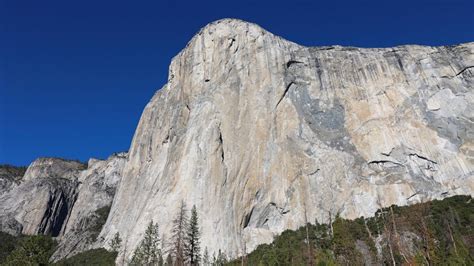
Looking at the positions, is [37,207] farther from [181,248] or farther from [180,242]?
[181,248]

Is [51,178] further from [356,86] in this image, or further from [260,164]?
[356,86]

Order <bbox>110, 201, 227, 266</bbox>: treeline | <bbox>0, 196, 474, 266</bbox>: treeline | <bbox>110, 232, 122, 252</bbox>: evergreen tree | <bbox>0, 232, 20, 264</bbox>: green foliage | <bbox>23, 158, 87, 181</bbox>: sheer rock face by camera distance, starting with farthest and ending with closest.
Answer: <bbox>23, 158, 87, 181</bbox>: sheer rock face
<bbox>0, 232, 20, 264</bbox>: green foliage
<bbox>110, 232, 122, 252</bbox>: evergreen tree
<bbox>110, 201, 227, 266</bbox>: treeline
<bbox>0, 196, 474, 266</bbox>: treeline

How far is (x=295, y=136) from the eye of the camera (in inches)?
2594

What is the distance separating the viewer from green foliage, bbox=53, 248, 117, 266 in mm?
70669

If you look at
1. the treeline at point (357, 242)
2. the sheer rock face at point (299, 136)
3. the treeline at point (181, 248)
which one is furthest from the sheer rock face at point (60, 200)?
the treeline at point (357, 242)

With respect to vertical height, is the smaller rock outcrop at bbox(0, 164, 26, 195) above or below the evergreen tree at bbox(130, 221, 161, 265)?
above

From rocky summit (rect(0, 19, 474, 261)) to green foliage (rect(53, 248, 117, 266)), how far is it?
10.5 ft

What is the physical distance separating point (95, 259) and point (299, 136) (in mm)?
42096

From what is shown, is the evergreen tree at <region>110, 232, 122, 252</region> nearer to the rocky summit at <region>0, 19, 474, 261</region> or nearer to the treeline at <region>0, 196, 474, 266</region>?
the rocky summit at <region>0, 19, 474, 261</region>

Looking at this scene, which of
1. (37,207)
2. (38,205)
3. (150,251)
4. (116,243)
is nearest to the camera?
(150,251)

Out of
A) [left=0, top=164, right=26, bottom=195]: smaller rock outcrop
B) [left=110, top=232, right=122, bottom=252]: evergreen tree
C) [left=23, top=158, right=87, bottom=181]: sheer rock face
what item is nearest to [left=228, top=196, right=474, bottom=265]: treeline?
[left=110, top=232, right=122, bottom=252]: evergreen tree

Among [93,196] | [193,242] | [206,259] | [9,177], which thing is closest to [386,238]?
[193,242]

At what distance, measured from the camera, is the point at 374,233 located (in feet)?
172

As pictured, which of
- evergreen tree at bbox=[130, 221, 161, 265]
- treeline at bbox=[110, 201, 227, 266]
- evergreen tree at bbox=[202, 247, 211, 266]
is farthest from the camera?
evergreen tree at bbox=[202, 247, 211, 266]
